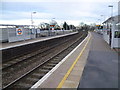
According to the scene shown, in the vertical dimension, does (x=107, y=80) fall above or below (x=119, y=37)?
below

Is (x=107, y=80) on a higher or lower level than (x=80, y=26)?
lower

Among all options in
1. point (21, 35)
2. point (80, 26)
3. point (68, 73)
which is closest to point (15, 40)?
point (21, 35)

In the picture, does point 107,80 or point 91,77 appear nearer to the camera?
point 107,80

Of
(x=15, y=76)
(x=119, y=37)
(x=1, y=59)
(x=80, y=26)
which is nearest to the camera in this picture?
(x=15, y=76)

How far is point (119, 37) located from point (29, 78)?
38.3 feet

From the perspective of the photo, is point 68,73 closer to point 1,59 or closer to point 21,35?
point 1,59

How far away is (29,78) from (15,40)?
14.8 metres

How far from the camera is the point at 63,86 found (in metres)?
5.22

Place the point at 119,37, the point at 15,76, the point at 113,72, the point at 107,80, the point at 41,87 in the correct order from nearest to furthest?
the point at 41,87 < the point at 107,80 < the point at 113,72 < the point at 15,76 < the point at 119,37

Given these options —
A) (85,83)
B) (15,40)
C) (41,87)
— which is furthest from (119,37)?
(15,40)

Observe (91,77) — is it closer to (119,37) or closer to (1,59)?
(1,59)

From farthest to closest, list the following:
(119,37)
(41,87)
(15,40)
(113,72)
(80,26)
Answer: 1. (80,26)
2. (15,40)
3. (119,37)
4. (113,72)
5. (41,87)

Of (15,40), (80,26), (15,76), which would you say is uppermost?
(80,26)

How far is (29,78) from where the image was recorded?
270 inches
